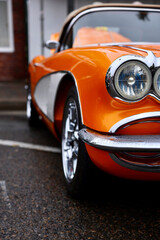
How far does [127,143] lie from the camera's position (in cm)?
164

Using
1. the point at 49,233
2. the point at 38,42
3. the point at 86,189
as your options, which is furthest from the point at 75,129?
the point at 38,42

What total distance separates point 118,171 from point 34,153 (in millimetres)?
1690

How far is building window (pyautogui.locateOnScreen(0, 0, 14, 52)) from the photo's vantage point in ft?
32.3

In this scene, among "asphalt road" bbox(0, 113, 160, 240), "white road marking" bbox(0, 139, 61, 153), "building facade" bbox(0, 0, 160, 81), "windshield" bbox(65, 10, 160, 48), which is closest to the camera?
"asphalt road" bbox(0, 113, 160, 240)

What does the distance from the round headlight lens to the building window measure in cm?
912

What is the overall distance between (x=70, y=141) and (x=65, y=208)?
528mm

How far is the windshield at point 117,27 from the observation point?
286 centimetres

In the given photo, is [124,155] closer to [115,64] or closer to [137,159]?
[137,159]

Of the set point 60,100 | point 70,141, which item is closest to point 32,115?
point 60,100

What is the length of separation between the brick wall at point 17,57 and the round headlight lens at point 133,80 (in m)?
9.01

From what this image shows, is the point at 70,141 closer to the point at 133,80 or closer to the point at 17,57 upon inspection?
the point at 133,80

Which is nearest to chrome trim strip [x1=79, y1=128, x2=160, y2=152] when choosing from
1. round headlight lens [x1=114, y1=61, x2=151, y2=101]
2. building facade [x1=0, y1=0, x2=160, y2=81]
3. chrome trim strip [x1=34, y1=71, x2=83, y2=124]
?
round headlight lens [x1=114, y1=61, x2=151, y2=101]

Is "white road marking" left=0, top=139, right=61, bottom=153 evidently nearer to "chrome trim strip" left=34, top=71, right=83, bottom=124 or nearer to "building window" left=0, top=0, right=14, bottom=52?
"chrome trim strip" left=34, top=71, right=83, bottom=124

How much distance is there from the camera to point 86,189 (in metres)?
2.08
